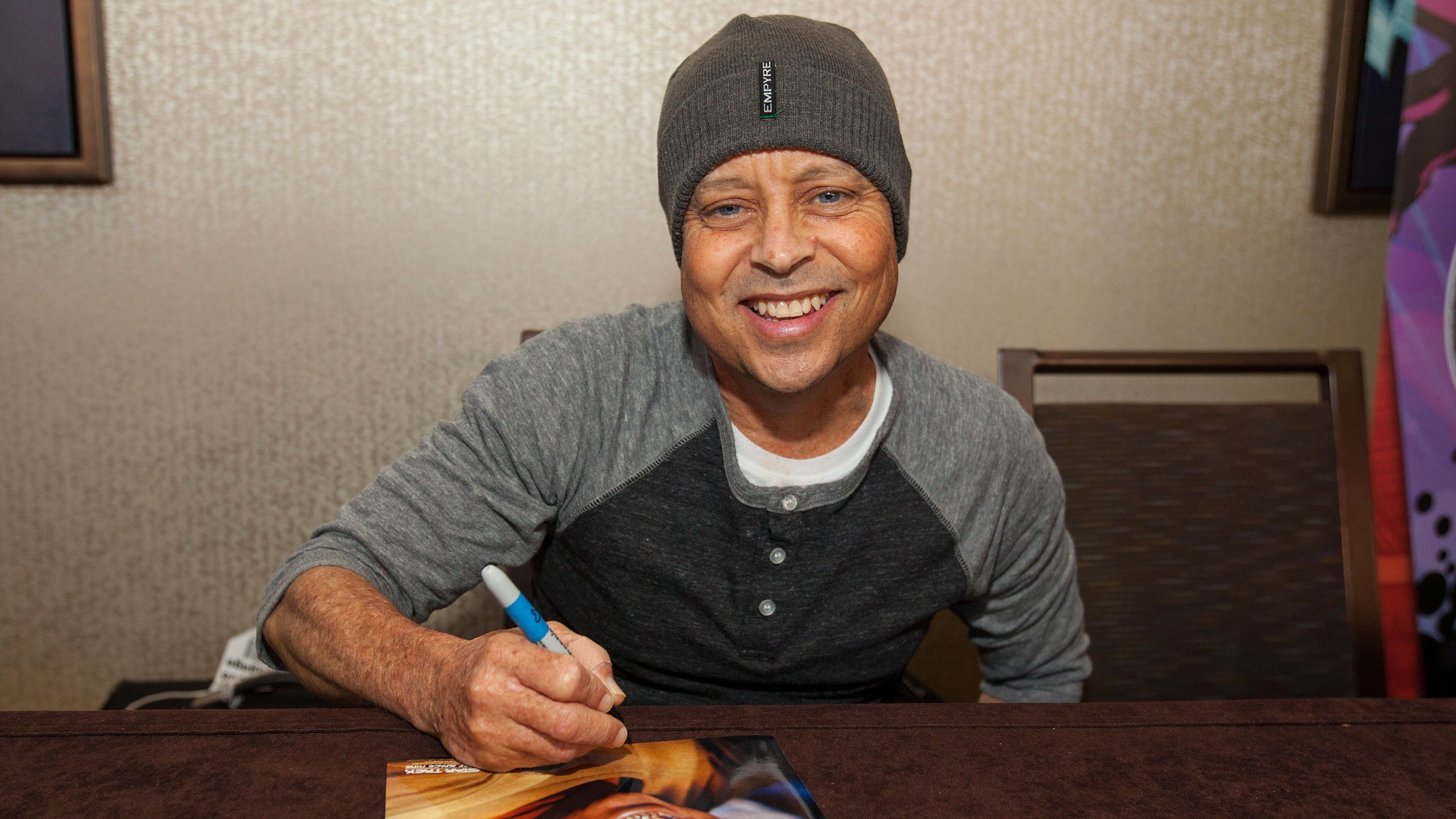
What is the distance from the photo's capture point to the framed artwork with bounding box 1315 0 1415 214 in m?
1.84

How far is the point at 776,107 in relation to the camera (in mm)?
1090

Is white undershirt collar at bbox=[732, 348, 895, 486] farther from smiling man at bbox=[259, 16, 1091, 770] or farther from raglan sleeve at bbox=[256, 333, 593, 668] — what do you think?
raglan sleeve at bbox=[256, 333, 593, 668]

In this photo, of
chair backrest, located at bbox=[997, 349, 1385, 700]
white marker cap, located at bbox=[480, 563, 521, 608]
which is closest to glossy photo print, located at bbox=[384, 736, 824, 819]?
white marker cap, located at bbox=[480, 563, 521, 608]

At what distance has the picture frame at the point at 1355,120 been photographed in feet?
6.12

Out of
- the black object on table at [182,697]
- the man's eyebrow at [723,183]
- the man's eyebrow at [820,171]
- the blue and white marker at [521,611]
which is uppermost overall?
the man's eyebrow at [820,171]

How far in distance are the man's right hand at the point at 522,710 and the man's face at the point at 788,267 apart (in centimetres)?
47

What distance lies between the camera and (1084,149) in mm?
1925

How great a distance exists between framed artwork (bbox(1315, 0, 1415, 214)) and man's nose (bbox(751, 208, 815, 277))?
4.57 ft

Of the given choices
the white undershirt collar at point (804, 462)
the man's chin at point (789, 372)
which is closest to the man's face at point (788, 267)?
the man's chin at point (789, 372)

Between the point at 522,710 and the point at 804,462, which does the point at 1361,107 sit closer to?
the point at 804,462

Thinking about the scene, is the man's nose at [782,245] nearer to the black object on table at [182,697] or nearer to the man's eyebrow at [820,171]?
the man's eyebrow at [820,171]

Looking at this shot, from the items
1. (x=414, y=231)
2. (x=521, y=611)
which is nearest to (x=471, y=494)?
(x=521, y=611)

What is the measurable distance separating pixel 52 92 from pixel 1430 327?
241 cm

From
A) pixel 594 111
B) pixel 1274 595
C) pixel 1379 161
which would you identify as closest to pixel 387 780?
pixel 1274 595
